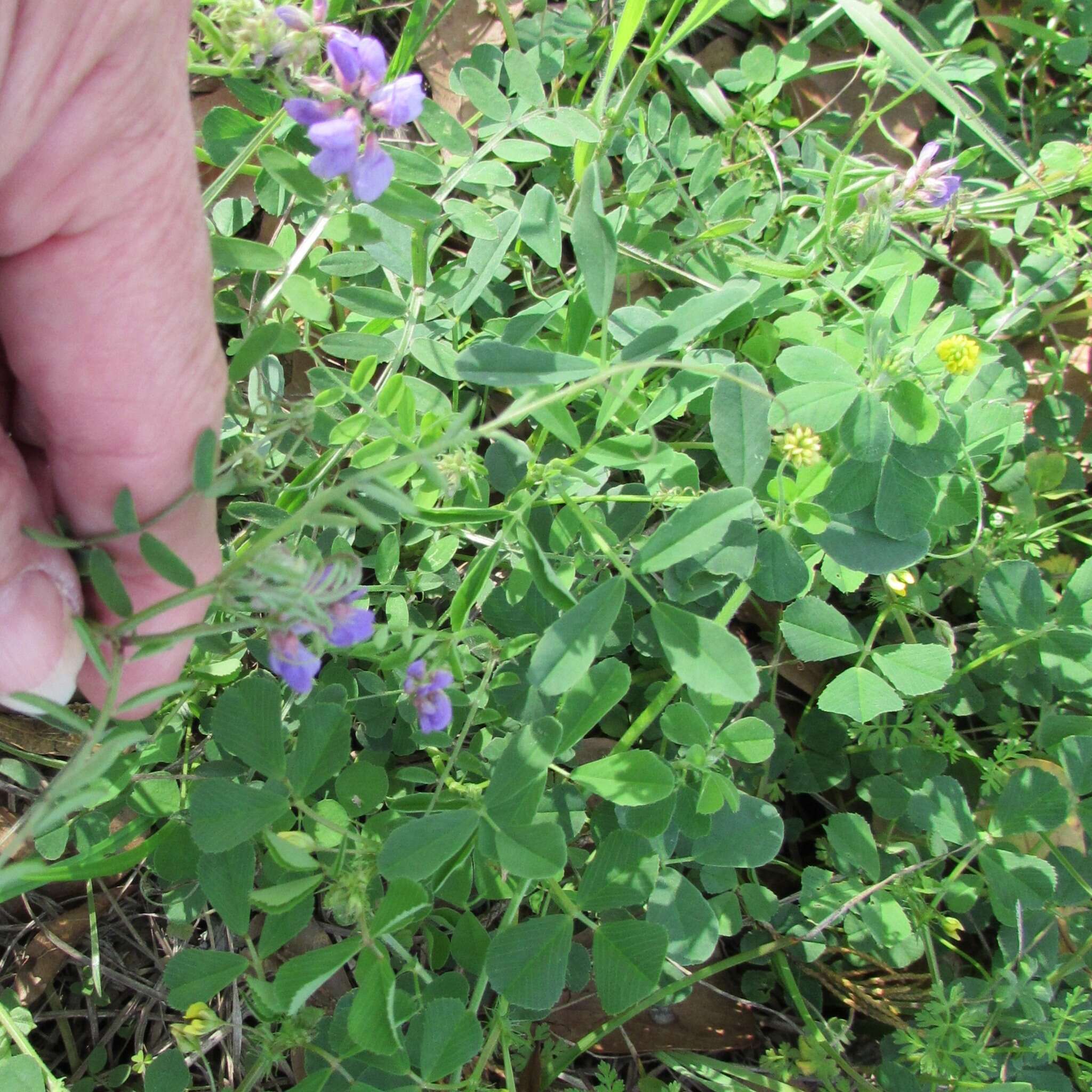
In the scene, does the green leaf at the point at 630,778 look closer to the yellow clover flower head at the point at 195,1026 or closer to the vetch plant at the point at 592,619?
the vetch plant at the point at 592,619

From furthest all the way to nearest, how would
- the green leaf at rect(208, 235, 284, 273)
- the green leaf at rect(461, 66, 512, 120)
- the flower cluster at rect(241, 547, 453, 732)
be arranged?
1. the green leaf at rect(461, 66, 512, 120)
2. the green leaf at rect(208, 235, 284, 273)
3. the flower cluster at rect(241, 547, 453, 732)

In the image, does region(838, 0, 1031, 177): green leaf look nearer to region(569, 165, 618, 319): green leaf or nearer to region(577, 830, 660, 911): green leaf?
region(569, 165, 618, 319): green leaf

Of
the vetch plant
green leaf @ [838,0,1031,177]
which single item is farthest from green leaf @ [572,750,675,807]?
green leaf @ [838,0,1031,177]

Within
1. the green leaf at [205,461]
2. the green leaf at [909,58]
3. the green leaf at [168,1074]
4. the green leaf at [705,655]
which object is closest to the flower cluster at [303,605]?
the green leaf at [205,461]

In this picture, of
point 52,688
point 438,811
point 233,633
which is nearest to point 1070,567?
point 438,811

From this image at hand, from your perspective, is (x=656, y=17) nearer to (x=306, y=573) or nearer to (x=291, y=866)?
(x=306, y=573)

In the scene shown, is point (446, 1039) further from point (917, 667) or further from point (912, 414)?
point (912, 414)
